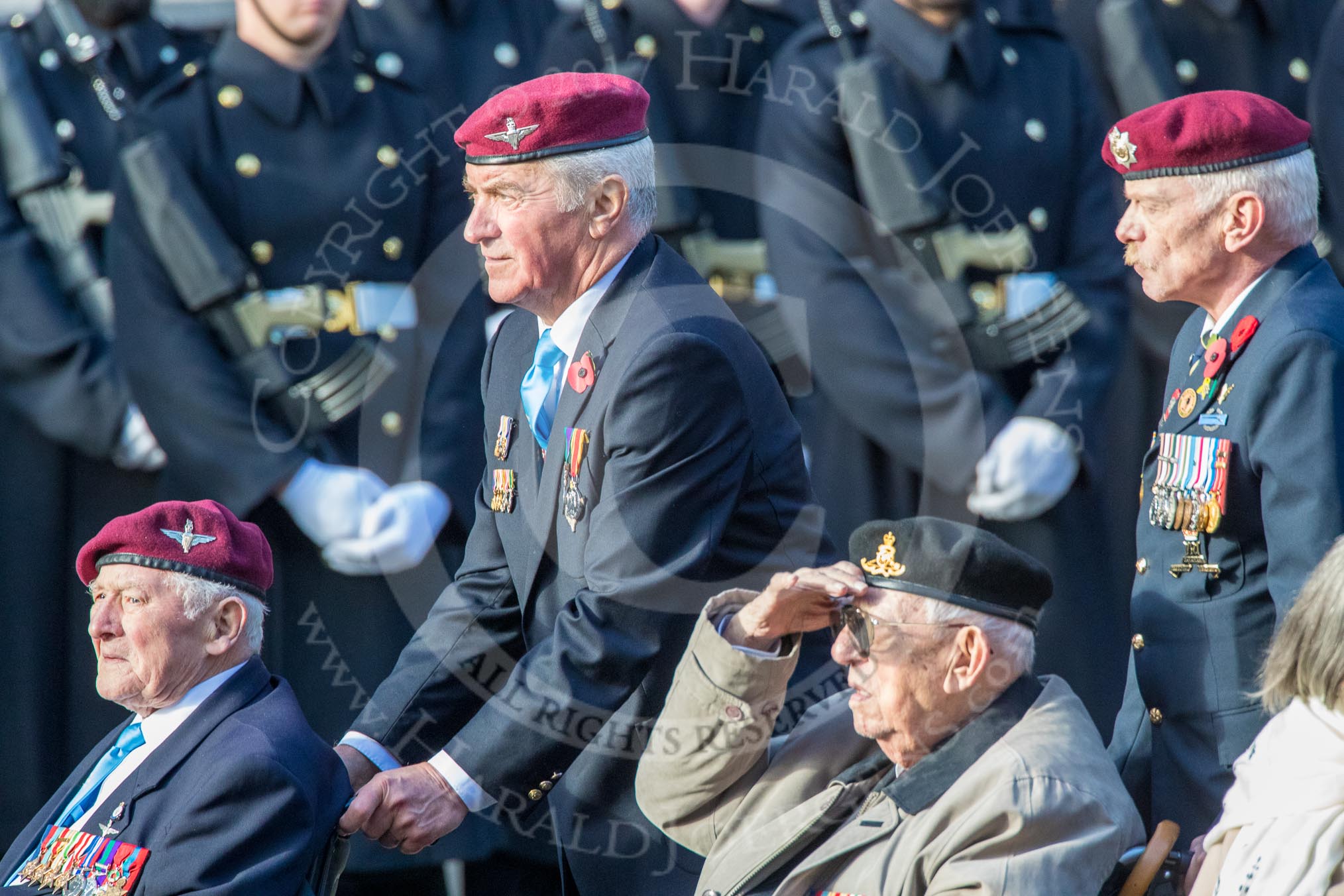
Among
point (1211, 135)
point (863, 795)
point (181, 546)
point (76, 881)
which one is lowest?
point (863, 795)

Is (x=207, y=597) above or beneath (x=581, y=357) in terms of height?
beneath

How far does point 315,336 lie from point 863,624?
220 cm

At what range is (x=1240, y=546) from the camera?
292cm

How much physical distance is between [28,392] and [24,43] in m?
0.89

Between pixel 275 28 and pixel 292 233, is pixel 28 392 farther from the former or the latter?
pixel 275 28

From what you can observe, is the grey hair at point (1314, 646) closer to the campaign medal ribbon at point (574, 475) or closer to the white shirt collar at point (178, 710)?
the campaign medal ribbon at point (574, 475)

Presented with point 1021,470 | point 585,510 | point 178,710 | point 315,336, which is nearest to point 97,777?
point 178,710

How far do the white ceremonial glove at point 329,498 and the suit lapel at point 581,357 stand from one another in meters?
1.47

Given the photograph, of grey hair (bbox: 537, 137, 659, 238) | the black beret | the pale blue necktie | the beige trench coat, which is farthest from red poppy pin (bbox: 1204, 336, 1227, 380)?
the pale blue necktie

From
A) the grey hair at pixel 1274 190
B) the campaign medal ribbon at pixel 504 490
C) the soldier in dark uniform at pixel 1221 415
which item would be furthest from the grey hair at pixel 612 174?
the grey hair at pixel 1274 190

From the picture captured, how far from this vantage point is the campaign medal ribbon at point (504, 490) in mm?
3240

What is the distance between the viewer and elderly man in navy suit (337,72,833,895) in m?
2.88

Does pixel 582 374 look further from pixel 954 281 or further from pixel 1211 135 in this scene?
pixel 954 281

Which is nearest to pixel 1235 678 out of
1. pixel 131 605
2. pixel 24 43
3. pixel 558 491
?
pixel 558 491
